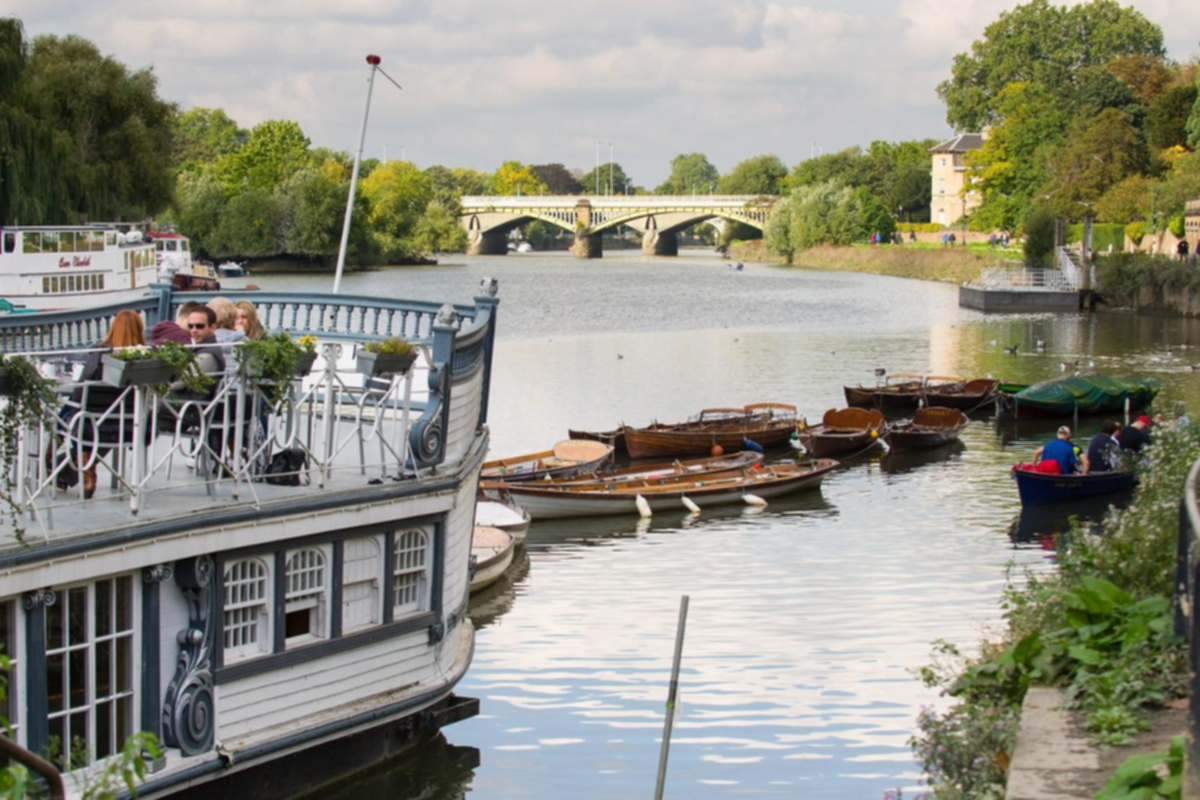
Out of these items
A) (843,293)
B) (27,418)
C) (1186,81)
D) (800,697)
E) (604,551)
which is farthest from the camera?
(1186,81)

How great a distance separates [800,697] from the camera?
1927cm

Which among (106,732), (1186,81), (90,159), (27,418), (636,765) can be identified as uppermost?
(1186,81)

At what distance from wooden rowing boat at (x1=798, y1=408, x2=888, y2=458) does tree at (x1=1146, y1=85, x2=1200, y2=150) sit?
249ft

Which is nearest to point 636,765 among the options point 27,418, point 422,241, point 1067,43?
point 27,418

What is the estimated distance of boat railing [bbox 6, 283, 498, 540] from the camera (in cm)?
1165

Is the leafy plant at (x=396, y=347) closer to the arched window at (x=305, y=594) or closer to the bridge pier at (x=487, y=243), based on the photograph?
the arched window at (x=305, y=594)

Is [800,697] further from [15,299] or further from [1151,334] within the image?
[1151,334]

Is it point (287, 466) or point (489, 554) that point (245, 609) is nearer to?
point (287, 466)

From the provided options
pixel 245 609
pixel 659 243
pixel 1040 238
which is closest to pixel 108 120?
pixel 1040 238

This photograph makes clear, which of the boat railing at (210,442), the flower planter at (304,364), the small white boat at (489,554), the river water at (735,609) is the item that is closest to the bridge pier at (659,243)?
the river water at (735,609)

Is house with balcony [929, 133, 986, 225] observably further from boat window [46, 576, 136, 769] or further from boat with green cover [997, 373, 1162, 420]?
boat window [46, 576, 136, 769]

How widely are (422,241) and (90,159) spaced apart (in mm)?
79378

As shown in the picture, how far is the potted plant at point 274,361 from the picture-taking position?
1260cm

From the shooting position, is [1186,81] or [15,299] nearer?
[15,299]
